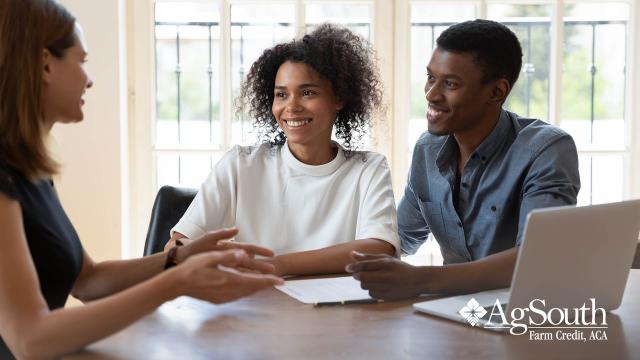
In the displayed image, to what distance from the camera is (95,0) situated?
327 centimetres

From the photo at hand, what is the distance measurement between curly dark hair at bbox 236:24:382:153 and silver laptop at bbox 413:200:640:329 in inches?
37.7

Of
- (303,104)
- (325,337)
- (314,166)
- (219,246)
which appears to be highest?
(303,104)

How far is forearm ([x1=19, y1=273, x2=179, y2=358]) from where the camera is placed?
1.31 meters

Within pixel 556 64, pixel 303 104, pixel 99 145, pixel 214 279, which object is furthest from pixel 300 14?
pixel 214 279

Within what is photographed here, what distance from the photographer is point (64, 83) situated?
60.9 inches

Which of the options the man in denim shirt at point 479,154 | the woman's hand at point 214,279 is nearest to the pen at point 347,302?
the woman's hand at point 214,279

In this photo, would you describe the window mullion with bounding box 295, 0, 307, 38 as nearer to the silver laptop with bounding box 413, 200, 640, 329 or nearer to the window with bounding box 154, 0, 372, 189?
the window with bounding box 154, 0, 372, 189

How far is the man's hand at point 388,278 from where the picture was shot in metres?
1.71

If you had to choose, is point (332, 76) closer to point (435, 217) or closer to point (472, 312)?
point (435, 217)

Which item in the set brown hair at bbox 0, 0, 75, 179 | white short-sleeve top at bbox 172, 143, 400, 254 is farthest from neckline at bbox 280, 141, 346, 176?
brown hair at bbox 0, 0, 75, 179

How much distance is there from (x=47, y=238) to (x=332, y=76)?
1137mm

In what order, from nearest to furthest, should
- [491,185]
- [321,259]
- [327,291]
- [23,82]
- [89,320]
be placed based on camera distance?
[89,320], [23,82], [327,291], [321,259], [491,185]

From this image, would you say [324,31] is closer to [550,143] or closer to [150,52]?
[550,143]

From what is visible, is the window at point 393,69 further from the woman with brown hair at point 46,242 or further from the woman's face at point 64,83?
the woman's face at point 64,83
